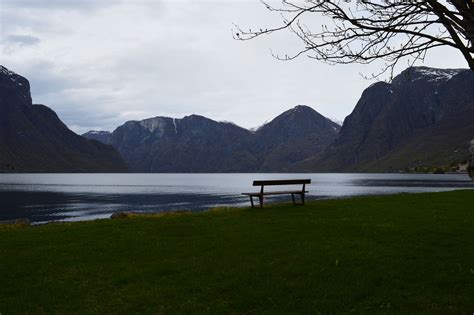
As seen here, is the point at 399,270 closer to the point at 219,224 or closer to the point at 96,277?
the point at 96,277

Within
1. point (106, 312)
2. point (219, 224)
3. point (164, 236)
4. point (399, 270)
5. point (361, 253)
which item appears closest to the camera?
point (106, 312)

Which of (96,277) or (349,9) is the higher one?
(349,9)

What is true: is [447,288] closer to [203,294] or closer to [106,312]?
[203,294]

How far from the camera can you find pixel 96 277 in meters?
12.6

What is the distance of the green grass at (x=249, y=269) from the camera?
10.1m

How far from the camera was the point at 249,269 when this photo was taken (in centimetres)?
1267

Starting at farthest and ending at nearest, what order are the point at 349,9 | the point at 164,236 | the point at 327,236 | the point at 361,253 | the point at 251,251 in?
the point at 164,236, the point at 327,236, the point at 251,251, the point at 361,253, the point at 349,9

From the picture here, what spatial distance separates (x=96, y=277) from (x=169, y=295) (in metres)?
2.94

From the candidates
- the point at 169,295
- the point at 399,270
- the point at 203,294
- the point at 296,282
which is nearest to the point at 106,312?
the point at 169,295

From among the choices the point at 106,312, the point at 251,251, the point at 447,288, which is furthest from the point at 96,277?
the point at 447,288

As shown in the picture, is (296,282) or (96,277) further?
(96,277)

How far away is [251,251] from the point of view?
49.3 feet

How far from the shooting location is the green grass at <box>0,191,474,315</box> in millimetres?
10117

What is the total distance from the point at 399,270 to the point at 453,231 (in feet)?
22.7
